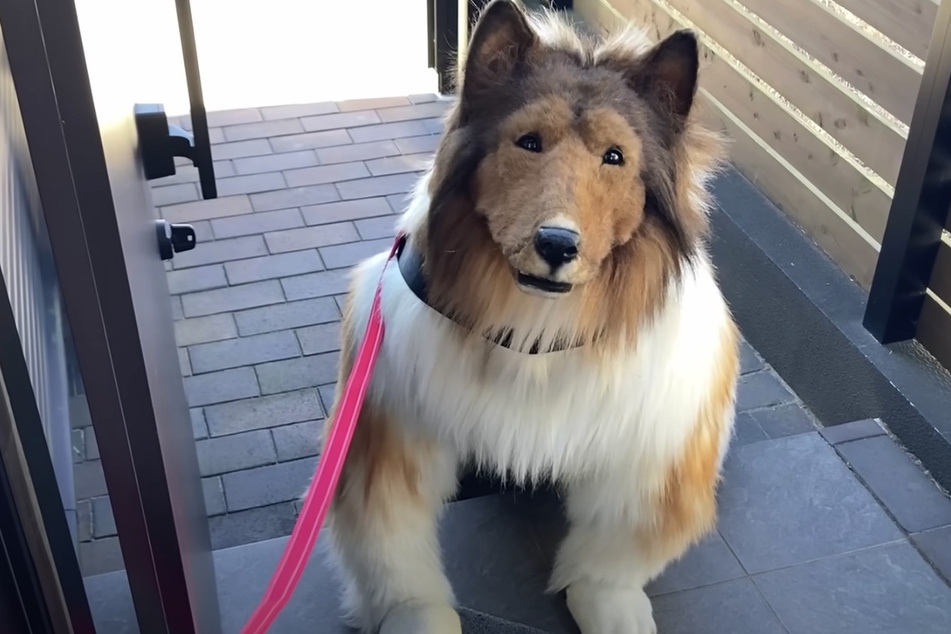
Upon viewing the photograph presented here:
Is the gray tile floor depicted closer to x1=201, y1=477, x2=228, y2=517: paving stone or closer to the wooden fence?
x1=201, y1=477, x2=228, y2=517: paving stone

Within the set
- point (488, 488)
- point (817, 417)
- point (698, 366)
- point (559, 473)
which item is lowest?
point (817, 417)

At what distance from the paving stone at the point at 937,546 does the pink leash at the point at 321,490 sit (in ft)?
3.33

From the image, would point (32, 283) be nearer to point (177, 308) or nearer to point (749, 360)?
point (177, 308)

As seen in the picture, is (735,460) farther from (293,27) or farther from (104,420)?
(293,27)

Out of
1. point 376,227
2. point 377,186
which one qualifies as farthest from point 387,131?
point 376,227

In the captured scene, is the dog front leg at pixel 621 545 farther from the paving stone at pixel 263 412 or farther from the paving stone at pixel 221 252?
the paving stone at pixel 221 252

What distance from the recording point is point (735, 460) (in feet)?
6.26

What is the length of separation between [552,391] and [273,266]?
1712 mm

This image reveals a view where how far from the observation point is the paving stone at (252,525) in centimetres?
210

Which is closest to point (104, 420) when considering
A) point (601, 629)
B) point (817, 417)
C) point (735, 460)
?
point (601, 629)

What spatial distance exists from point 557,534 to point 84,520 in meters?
0.91

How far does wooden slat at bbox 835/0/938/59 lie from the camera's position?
2.22 m

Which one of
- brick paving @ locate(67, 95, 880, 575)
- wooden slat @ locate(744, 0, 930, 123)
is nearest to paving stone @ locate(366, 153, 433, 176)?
brick paving @ locate(67, 95, 880, 575)

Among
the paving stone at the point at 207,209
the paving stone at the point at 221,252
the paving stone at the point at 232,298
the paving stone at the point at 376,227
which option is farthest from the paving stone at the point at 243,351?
the paving stone at the point at 207,209
